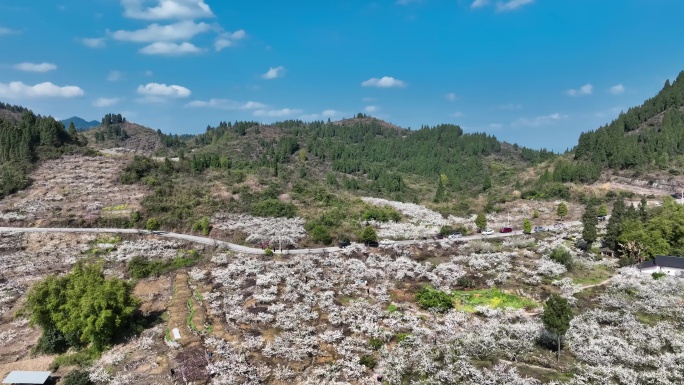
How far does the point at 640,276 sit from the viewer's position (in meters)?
50.4

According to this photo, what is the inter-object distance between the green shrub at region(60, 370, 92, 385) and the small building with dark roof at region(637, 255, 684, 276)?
2414 inches

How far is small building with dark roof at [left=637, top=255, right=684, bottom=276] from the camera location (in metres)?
50.7

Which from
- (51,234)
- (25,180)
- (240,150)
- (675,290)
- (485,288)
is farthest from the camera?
(240,150)

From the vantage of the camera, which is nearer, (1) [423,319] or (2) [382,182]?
(1) [423,319]

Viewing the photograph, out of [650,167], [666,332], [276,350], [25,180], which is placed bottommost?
[276,350]

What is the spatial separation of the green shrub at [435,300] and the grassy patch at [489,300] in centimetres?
156

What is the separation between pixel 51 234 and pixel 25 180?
1205 inches

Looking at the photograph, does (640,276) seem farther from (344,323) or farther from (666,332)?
(344,323)

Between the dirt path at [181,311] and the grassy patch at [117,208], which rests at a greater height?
the grassy patch at [117,208]

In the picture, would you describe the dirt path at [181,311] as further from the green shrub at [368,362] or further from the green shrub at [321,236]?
the green shrub at [321,236]

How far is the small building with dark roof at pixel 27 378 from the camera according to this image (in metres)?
31.5

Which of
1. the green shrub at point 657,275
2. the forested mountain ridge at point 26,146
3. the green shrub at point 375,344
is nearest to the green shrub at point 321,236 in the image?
the green shrub at point 375,344

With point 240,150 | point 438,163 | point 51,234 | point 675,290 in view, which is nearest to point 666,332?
point 675,290

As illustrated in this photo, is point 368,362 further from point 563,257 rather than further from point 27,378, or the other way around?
point 563,257
